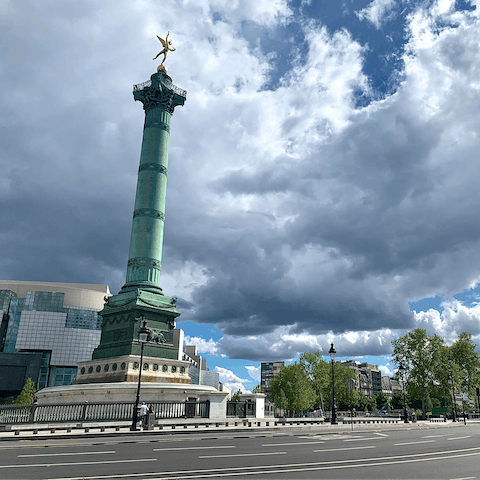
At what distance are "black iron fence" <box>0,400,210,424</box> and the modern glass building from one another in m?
86.1

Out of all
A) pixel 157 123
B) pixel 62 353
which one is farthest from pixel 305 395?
pixel 62 353

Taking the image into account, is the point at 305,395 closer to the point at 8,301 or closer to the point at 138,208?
the point at 138,208

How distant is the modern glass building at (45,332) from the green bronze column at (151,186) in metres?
73.7

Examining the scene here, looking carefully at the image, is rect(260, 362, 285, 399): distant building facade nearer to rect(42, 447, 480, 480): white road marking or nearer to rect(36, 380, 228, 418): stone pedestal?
rect(36, 380, 228, 418): stone pedestal

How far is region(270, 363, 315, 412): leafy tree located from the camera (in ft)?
272

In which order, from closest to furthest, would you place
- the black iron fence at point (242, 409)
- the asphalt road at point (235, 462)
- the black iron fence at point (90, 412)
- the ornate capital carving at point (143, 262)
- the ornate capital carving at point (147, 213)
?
the asphalt road at point (235, 462)
the black iron fence at point (90, 412)
the black iron fence at point (242, 409)
the ornate capital carving at point (143, 262)
the ornate capital carving at point (147, 213)

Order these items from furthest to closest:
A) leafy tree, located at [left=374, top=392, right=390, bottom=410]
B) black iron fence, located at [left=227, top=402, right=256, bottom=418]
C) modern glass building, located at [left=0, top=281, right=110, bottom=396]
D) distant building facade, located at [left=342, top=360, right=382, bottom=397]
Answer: distant building facade, located at [left=342, top=360, right=382, bottom=397]
leafy tree, located at [left=374, top=392, right=390, bottom=410]
modern glass building, located at [left=0, top=281, right=110, bottom=396]
black iron fence, located at [left=227, top=402, right=256, bottom=418]

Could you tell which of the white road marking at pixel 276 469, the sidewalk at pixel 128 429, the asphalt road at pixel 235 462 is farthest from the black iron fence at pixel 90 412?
the white road marking at pixel 276 469

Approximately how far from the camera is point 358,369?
16362 cm

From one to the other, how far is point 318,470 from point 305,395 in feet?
250

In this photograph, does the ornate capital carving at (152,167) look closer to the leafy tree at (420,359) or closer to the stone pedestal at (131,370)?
the stone pedestal at (131,370)

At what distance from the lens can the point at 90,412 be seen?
3238cm

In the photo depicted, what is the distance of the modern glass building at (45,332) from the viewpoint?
4279 inches

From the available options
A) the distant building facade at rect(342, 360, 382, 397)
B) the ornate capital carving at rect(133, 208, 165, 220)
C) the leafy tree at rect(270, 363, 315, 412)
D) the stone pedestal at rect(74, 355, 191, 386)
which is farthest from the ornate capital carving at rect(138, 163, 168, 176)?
the distant building facade at rect(342, 360, 382, 397)
